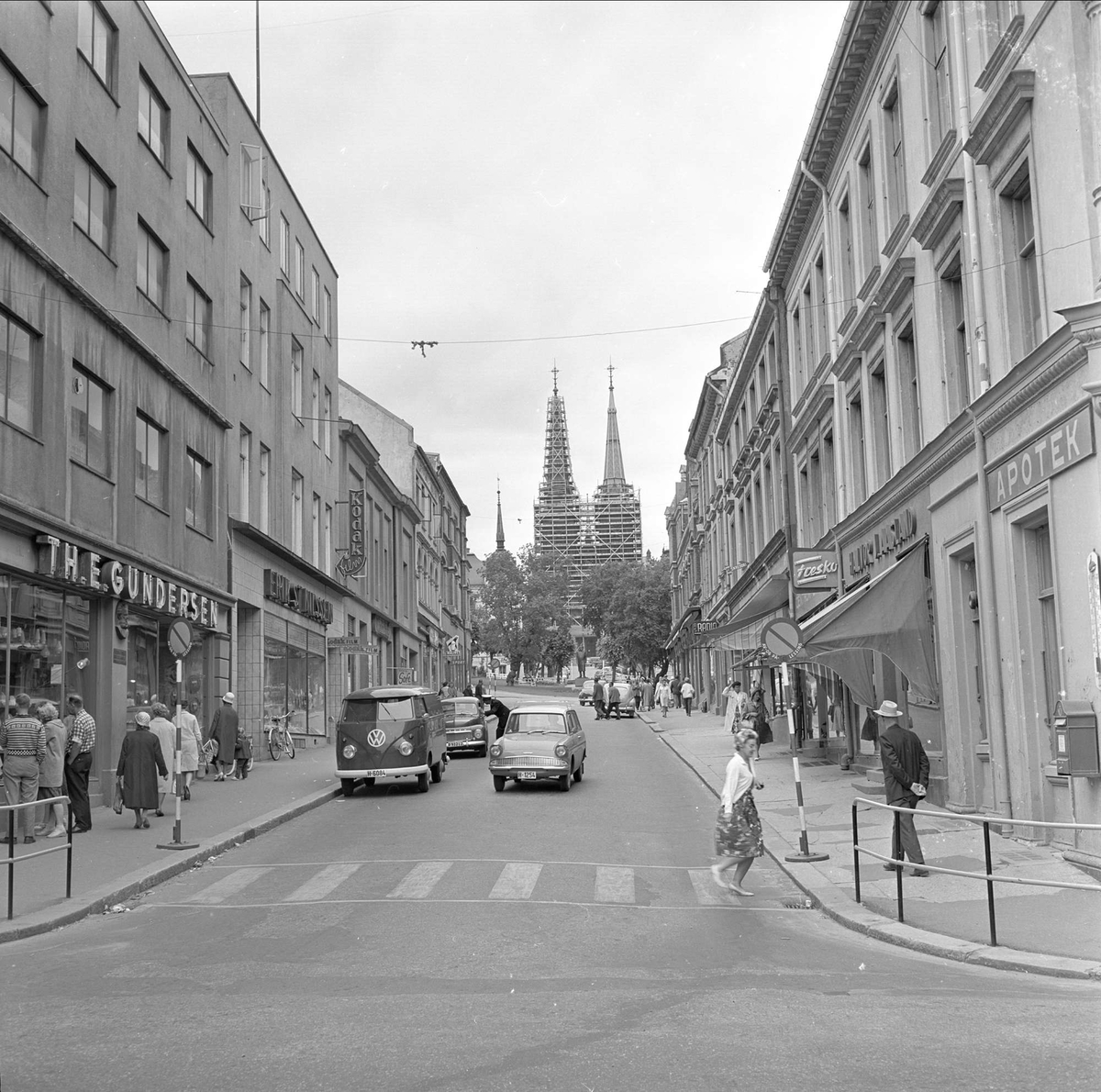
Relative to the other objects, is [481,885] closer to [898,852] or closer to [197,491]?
[898,852]

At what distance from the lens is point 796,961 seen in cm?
873

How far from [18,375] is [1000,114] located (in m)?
13.0

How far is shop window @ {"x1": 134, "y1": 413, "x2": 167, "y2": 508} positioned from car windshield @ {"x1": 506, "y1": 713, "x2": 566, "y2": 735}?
7834 mm

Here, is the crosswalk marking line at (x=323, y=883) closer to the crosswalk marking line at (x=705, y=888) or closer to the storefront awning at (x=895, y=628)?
the crosswalk marking line at (x=705, y=888)

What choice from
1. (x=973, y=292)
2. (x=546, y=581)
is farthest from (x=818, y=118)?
(x=546, y=581)

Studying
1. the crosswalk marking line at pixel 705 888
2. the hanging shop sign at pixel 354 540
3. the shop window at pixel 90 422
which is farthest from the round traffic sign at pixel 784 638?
the hanging shop sign at pixel 354 540

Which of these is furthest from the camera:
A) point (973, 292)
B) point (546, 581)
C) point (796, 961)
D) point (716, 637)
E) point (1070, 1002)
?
point (546, 581)

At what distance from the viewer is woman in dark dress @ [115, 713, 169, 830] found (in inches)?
670

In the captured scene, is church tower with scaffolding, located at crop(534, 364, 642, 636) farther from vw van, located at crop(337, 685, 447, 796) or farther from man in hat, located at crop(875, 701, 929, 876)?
man in hat, located at crop(875, 701, 929, 876)

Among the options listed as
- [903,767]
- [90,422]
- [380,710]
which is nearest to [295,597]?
[380,710]

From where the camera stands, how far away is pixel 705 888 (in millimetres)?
12469

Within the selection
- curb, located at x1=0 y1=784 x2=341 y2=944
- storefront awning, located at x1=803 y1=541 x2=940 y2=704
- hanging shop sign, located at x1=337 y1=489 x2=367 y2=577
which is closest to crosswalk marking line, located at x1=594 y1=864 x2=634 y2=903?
curb, located at x1=0 y1=784 x2=341 y2=944

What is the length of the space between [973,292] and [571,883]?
8392mm

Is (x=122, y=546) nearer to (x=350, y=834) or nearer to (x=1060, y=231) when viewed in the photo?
(x=350, y=834)
